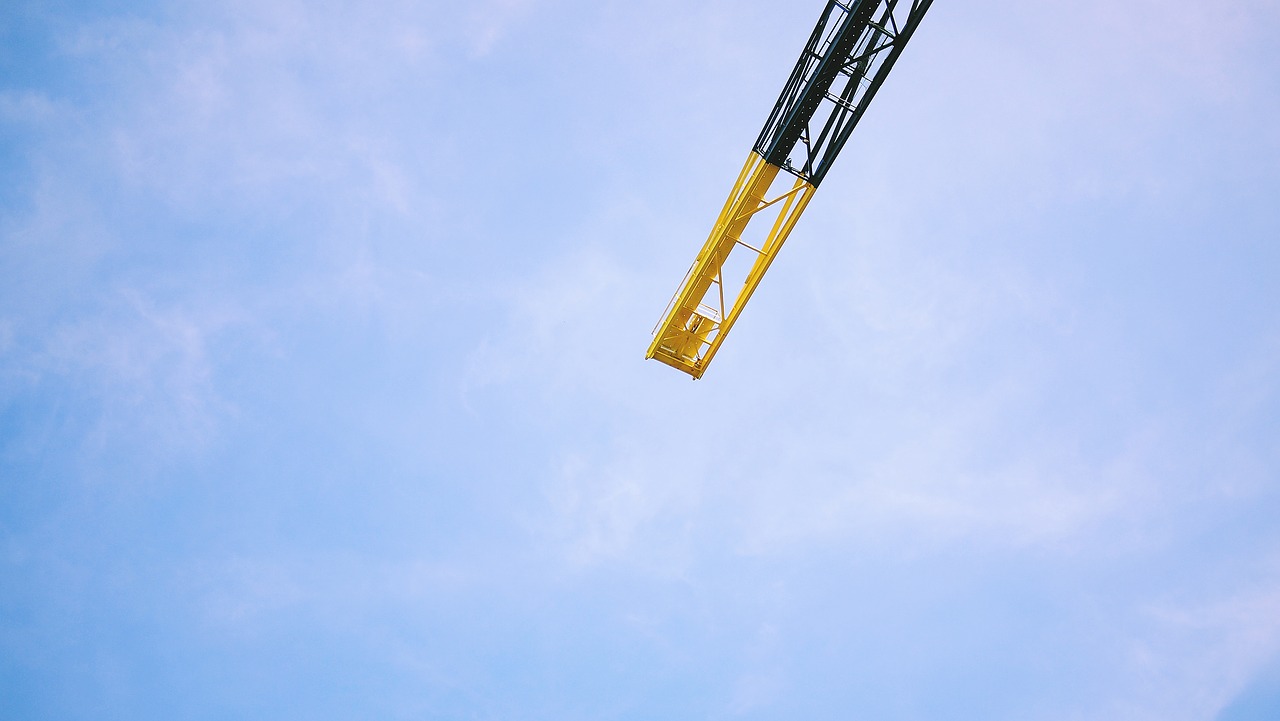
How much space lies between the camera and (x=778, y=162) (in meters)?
16.7

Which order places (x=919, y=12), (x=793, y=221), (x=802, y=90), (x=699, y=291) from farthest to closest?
(x=699, y=291) → (x=793, y=221) → (x=802, y=90) → (x=919, y=12)

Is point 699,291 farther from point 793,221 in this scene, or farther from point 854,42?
point 854,42

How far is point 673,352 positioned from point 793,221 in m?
4.02

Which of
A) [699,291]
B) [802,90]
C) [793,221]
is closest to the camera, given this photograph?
[802,90]

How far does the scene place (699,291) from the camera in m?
18.1

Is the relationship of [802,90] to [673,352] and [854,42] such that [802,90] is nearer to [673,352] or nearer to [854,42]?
[854,42]

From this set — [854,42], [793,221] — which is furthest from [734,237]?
[854,42]

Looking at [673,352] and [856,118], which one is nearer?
[856,118]

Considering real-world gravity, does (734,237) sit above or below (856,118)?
→ below

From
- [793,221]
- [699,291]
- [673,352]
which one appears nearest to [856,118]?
[793,221]

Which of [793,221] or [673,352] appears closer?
[793,221]

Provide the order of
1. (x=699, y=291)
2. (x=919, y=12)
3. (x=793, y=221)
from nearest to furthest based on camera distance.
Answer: (x=919, y=12) < (x=793, y=221) < (x=699, y=291)

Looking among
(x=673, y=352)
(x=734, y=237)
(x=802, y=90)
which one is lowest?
(x=673, y=352)

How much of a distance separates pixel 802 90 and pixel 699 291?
15.1 ft
